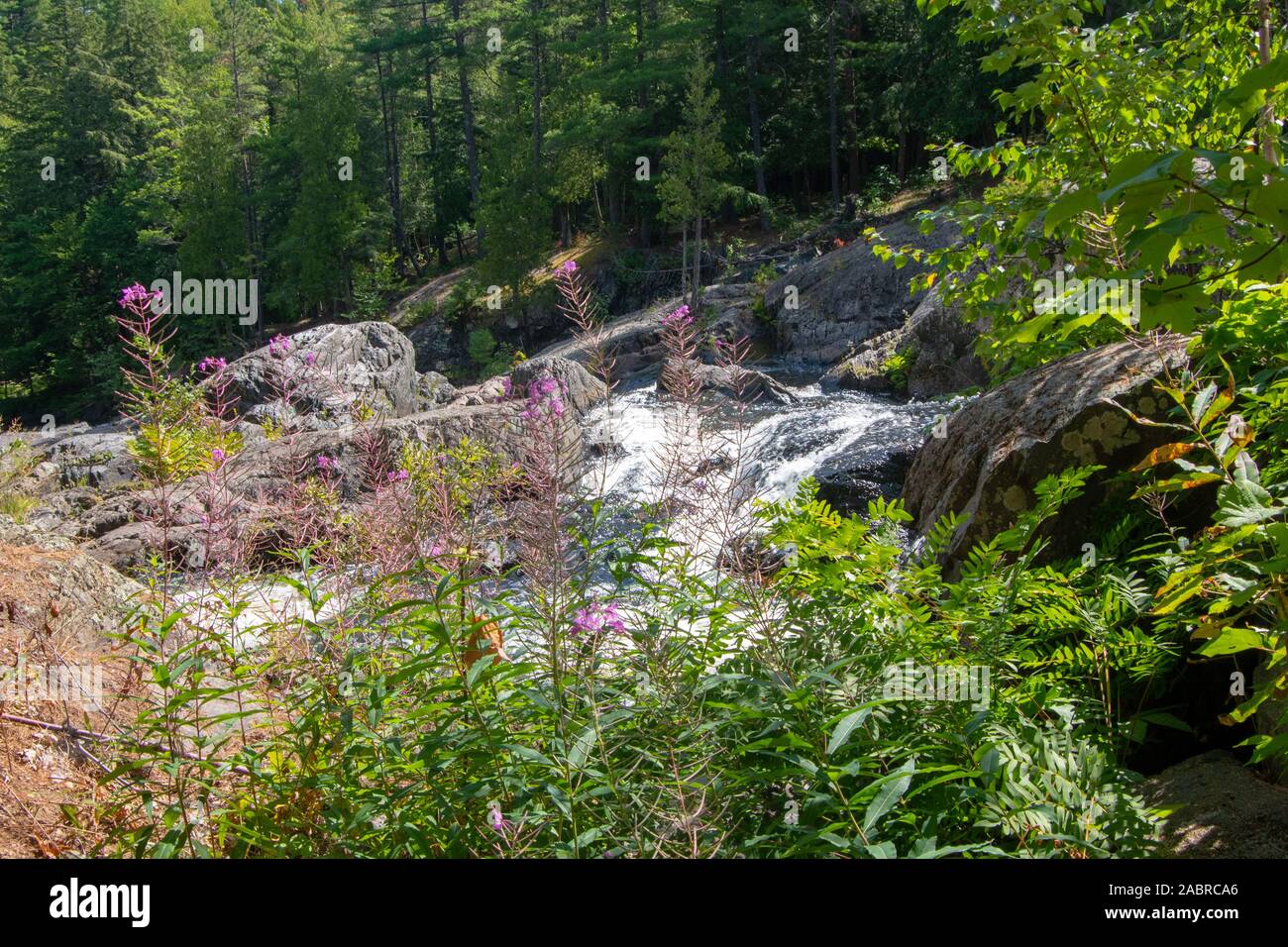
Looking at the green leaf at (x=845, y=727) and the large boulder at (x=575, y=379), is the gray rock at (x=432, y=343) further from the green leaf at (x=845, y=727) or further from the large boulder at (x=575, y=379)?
the green leaf at (x=845, y=727)

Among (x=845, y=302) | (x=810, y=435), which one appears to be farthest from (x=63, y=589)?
(x=845, y=302)

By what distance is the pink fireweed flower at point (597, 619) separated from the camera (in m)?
2.39

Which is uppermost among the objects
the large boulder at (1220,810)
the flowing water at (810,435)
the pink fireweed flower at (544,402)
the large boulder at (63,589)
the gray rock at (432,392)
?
the gray rock at (432,392)

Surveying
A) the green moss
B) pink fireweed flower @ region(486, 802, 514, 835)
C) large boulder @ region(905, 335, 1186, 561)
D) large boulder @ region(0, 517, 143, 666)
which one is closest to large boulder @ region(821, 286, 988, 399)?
the green moss

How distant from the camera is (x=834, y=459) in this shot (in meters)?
12.7

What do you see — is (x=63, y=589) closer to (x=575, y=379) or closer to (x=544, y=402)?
(x=544, y=402)

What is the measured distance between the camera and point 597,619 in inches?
95.0

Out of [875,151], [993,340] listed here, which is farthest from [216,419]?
[875,151]

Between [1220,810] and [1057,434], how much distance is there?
2.02 meters

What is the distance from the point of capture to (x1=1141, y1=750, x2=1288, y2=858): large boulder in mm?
Result: 2557

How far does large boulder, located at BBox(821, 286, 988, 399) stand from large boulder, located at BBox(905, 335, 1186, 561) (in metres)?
11.0

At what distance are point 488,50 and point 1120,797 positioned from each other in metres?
44.2

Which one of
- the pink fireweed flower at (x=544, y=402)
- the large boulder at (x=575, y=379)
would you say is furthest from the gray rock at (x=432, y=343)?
the pink fireweed flower at (x=544, y=402)

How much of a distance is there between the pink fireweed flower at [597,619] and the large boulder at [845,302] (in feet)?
69.7
